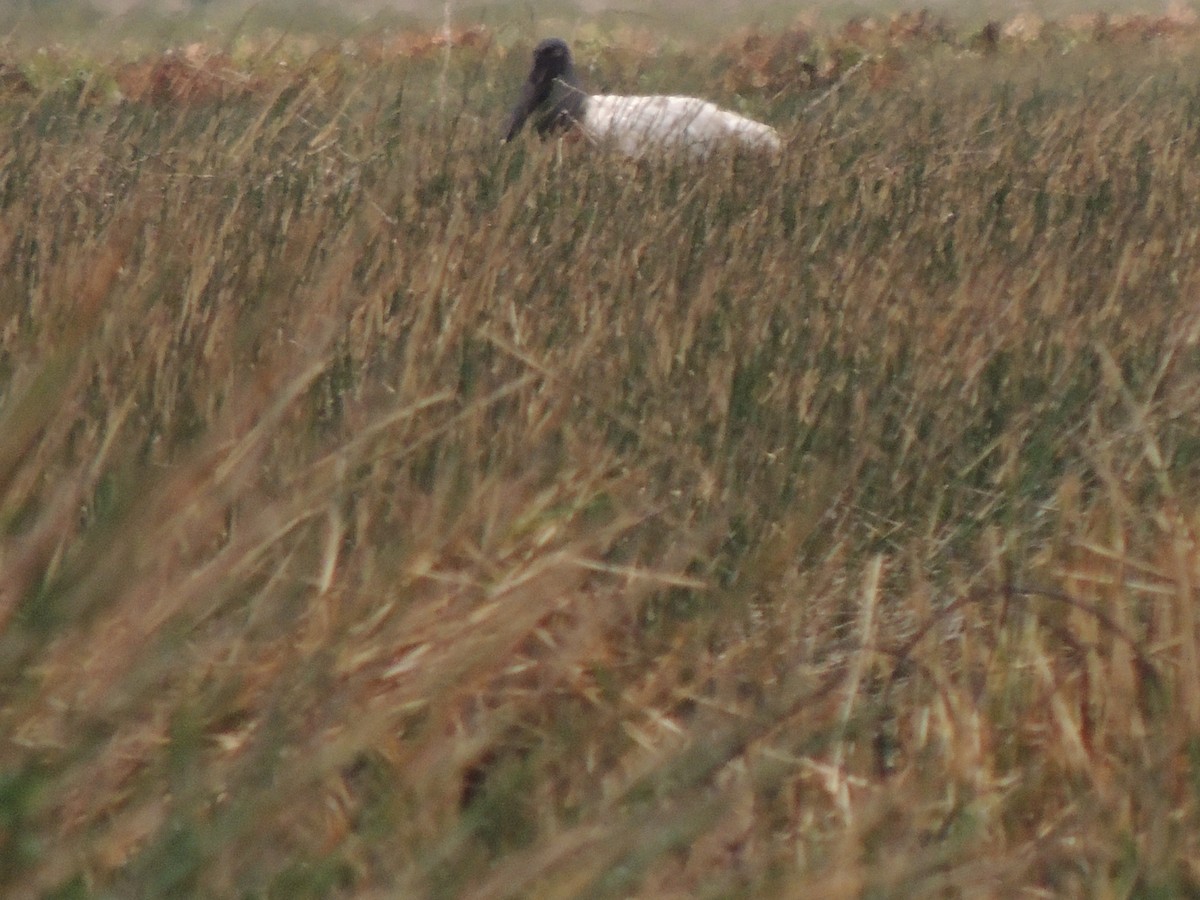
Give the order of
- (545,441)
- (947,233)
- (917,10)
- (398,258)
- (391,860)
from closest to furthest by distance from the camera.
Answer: (391,860)
(545,441)
(398,258)
(947,233)
(917,10)

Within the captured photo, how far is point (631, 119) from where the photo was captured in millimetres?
5395

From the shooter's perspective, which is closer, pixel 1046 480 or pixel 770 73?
pixel 1046 480

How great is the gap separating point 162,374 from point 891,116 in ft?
12.1

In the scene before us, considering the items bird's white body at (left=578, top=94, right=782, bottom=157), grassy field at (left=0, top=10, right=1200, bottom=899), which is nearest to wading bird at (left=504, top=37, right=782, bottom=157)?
bird's white body at (left=578, top=94, right=782, bottom=157)

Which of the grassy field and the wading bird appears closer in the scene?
the grassy field

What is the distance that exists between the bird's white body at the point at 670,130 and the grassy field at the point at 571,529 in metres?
0.51

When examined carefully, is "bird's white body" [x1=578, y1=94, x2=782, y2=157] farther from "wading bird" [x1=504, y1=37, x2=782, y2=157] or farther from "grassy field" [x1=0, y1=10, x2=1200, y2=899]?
"grassy field" [x1=0, y1=10, x2=1200, y2=899]

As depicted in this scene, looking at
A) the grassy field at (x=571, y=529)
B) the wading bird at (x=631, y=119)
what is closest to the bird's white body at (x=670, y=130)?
the wading bird at (x=631, y=119)

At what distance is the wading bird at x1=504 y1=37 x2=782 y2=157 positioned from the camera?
4.46 m

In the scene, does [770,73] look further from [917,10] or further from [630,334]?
[630,334]

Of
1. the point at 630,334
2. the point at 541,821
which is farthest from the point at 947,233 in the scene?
the point at 541,821

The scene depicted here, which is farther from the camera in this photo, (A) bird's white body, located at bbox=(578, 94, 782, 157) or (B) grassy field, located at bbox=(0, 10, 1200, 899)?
(A) bird's white body, located at bbox=(578, 94, 782, 157)

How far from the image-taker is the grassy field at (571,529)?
1304 millimetres

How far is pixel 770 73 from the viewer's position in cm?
1251
